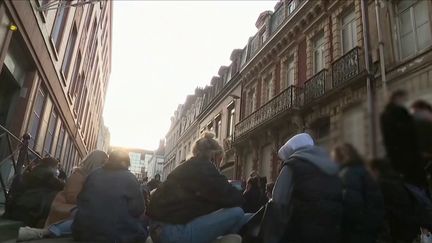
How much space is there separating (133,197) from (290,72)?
499 inches

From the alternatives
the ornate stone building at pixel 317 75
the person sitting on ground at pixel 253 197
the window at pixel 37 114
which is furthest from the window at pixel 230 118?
the person sitting on ground at pixel 253 197

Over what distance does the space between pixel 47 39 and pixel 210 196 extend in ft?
29.0

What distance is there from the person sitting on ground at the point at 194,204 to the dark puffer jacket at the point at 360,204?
2234 millimetres

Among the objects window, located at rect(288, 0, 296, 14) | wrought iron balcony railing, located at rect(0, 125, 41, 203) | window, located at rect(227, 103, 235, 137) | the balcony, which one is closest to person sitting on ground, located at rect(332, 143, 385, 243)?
wrought iron balcony railing, located at rect(0, 125, 41, 203)

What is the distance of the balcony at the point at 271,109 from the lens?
12539 mm

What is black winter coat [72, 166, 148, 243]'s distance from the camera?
132 inches

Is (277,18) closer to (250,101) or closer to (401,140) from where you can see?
(250,101)

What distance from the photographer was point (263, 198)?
19.4 feet

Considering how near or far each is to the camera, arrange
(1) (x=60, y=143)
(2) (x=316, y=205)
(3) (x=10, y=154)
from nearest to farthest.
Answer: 1. (2) (x=316, y=205)
2. (3) (x=10, y=154)
3. (1) (x=60, y=143)

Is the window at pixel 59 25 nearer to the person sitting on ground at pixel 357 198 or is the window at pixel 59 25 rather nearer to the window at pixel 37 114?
the window at pixel 37 114

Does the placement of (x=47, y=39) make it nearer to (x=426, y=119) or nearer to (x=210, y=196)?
(x=210, y=196)

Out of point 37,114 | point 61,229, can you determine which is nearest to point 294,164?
point 61,229

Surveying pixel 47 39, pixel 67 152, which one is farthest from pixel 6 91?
pixel 67 152

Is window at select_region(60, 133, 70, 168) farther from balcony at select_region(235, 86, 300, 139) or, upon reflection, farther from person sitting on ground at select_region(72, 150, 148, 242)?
person sitting on ground at select_region(72, 150, 148, 242)
